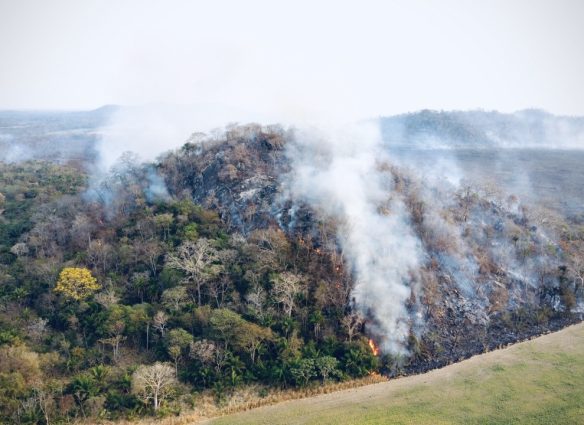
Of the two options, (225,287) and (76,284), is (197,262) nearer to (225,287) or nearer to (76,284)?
(225,287)

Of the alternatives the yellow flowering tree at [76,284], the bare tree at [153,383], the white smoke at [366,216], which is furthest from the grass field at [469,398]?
the yellow flowering tree at [76,284]

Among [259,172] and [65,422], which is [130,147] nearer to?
[259,172]

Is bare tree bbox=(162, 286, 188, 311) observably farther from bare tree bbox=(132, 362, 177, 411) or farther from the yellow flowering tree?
bare tree bbox=(132, 362, 177, 411)

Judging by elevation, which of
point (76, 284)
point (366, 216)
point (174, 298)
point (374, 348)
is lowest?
point (374, 348)

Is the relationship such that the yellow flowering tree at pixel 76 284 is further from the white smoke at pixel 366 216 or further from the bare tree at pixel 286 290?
the white smoke at pixel 366 216

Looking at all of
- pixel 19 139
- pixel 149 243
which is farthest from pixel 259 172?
pixel 19 139

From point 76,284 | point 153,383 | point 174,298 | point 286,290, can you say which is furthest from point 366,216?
point 76,284
